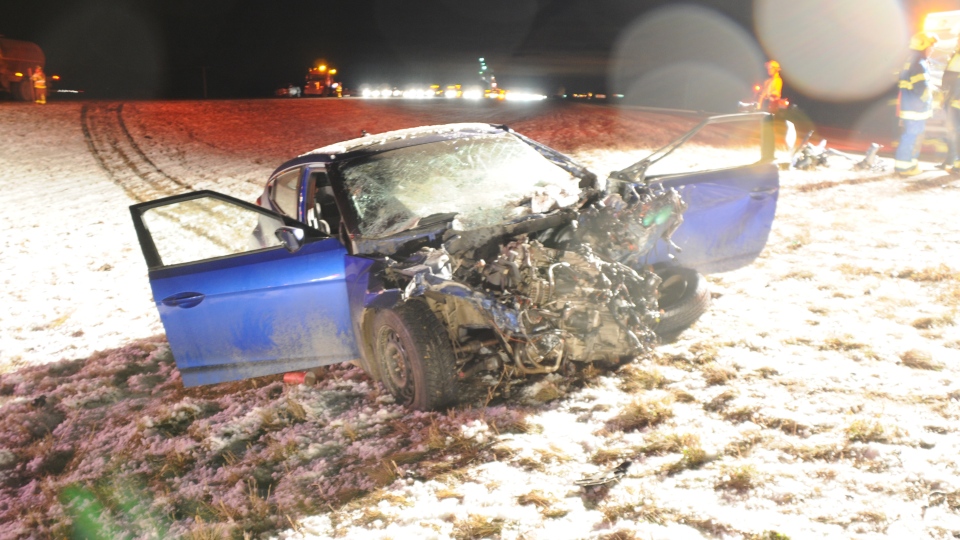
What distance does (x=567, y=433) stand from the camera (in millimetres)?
3186

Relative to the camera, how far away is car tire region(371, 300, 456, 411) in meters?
3.24

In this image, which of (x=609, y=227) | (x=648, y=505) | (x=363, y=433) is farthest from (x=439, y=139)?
(x=648, y=505)

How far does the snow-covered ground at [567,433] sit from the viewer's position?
8.45ft

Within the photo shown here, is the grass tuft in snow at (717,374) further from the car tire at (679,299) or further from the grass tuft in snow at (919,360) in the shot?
the grass tuft in snow at (919,360)

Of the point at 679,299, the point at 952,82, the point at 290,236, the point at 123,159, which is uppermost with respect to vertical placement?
the point at 952,82

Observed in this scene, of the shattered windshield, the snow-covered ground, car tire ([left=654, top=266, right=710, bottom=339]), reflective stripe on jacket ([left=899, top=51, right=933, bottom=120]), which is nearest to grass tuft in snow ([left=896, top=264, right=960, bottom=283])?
the snow-covered ground

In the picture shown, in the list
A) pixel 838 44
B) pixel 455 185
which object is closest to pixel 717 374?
pixel 455 185

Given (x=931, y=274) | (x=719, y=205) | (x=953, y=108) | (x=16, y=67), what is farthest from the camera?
(x=16, y=67)

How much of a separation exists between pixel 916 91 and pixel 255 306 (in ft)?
28.8

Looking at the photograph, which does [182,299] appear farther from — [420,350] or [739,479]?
[739,479]

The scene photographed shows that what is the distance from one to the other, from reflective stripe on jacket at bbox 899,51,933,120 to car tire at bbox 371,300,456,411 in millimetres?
8155

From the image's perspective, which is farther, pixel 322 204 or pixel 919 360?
pixel 322 204

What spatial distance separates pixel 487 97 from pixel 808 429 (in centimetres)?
2164

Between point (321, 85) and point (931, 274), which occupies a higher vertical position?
point (321, 85)
